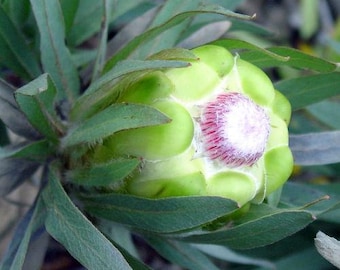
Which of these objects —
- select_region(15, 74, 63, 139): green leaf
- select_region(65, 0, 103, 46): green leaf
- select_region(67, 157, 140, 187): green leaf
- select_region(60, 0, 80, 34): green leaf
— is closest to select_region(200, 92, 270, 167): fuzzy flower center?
select_region(67, 157, 140, 187): green leaf

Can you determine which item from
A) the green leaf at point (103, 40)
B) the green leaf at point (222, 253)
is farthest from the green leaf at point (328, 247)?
the green leaf at point (103, 40)

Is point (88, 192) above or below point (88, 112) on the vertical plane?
below

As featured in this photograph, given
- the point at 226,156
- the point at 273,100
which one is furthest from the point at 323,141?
the point at 226,156

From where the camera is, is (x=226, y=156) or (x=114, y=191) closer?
(x=226, y=156)

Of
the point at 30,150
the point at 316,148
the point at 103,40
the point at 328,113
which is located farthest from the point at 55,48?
the point at 328,113

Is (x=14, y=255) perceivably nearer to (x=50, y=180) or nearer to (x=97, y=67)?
(x=50, y=180)

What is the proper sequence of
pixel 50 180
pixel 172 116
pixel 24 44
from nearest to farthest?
pixel 172 116, pixel 50 180, pixel 24 44

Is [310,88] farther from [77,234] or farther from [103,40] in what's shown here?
[77,234]

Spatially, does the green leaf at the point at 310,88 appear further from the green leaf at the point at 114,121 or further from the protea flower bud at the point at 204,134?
the green leaf at the point at 114,121
